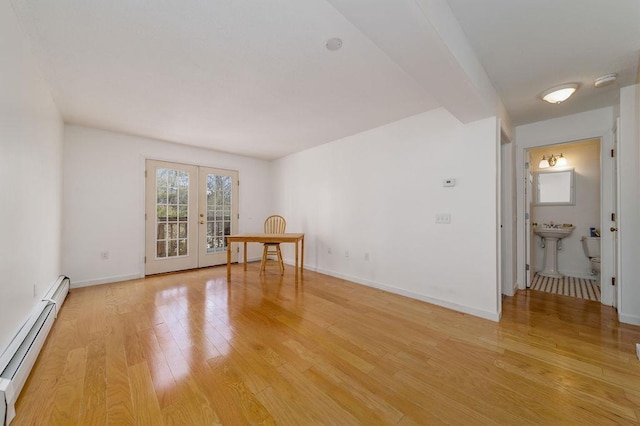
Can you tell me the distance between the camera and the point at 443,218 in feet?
8.93

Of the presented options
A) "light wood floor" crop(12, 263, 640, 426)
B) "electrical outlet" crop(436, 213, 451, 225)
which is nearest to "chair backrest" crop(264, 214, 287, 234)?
"light wood floor" crop(12, 263, 640, 426)

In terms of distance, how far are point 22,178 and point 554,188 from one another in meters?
6.70

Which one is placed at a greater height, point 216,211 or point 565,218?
point 216,211

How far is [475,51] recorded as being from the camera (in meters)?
1.79

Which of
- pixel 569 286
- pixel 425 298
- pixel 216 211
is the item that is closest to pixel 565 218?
pixel 569 286

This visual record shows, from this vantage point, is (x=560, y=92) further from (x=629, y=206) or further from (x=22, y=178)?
(x=22, y=178)

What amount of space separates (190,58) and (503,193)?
3.82 metres

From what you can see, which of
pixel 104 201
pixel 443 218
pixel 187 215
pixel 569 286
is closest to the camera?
pixel 443 218

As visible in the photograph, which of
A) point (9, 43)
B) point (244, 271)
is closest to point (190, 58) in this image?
point (9, 43)

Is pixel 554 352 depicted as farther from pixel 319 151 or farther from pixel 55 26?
pixel 55 26

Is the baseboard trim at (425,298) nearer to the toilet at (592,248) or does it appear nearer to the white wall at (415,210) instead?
the white wall at (415,210)

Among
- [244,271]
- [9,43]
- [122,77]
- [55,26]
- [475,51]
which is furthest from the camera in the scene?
[244,271]

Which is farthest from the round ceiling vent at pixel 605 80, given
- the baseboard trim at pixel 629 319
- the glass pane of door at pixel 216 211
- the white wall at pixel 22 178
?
the glass pane of door at pixel 216 211

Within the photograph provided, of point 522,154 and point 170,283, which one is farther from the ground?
point 522,154
